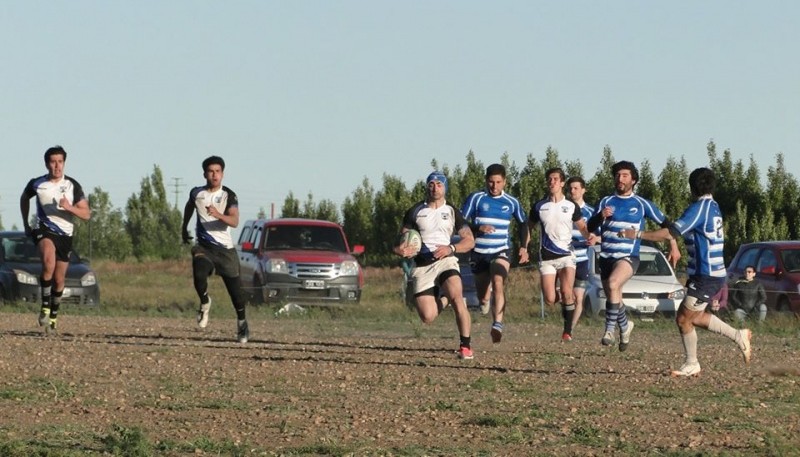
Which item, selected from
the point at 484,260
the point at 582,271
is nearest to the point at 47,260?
the point at 484,260

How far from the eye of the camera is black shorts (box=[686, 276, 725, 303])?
14398 millimetres

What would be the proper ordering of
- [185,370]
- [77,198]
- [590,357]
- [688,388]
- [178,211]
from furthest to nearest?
1. [178,211]
2. [77,198]
3. [590,357]
4. [185,370]
5. [688,388]

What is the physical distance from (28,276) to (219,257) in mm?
11865

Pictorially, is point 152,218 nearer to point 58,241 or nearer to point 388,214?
point 388,214

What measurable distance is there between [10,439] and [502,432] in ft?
10.0

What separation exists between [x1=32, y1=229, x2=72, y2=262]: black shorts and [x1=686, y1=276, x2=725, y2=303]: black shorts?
7944 millimetres

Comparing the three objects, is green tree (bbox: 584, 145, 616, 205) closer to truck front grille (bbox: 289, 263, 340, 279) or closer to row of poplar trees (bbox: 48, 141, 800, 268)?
row of poplar trees (bbox: 48, 141, 800, 268)

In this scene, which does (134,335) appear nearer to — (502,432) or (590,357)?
(590,357)

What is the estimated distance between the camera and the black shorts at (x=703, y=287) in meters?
14.4

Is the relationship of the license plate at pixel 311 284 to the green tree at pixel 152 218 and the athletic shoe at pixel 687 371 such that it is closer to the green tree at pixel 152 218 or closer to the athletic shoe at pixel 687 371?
the athletic shoe at pixel 687 371

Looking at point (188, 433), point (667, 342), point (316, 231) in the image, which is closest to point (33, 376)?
point (188, 433)

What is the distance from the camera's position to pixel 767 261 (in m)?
27.6

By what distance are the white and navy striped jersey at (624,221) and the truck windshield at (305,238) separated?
14806 mm

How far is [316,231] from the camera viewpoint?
32.9 m
